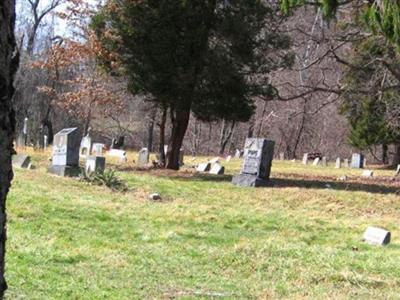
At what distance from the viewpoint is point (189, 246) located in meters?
8.77

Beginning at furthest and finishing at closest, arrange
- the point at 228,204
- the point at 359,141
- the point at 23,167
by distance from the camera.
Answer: the point at 359,141 < the point at 23,167 < the point at 228,204

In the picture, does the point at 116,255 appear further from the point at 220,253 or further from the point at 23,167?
the point at 23,167

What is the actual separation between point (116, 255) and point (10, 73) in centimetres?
596

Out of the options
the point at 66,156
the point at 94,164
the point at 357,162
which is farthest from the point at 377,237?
the point at 357,162

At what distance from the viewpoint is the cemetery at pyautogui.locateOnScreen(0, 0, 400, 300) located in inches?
256

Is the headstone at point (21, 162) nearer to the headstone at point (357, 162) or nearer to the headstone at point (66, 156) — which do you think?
the headstone at point (66, 156)

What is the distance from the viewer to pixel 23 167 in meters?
18.7

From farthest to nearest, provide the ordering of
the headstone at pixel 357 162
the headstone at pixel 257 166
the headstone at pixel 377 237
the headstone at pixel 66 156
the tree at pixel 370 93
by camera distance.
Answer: the headstone at pixel 357 162 → the tree at pixel 370 93 → the headstone at pixel 257 166 → the headstone at pixel 66 156 → the headstone at pixel 377 237

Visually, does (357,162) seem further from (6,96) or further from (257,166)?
(6,96)

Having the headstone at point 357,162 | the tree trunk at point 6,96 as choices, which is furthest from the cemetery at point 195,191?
the headstone at point 357,162

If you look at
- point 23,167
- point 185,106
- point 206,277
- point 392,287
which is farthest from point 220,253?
point 185,106

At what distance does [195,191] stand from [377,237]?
6958 mm

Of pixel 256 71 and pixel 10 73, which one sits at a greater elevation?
pixel 256 71

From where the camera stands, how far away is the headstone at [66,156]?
57.9 ft
